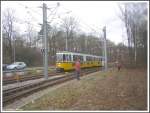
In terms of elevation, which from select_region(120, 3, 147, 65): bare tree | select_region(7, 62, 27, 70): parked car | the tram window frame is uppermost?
select_region(120, 3, 147, 65): bare tree

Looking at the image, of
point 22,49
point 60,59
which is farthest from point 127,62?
point 22,49

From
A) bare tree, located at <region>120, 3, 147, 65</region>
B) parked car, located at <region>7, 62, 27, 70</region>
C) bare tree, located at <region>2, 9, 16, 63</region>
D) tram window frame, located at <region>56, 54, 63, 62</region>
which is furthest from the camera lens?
parked car, located at <region>7, 62, 27, 70</region>

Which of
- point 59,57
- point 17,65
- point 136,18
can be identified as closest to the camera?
point 136,18

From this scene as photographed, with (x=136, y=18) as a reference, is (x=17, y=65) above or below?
below

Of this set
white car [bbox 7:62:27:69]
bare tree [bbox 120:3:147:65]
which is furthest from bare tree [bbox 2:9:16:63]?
bare tree [bbox 120:3:147:65]

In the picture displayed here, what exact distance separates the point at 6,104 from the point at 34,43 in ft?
53.7

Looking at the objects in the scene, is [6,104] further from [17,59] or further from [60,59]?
[17,59]

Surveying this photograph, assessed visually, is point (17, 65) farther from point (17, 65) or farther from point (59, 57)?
point (59, 57)

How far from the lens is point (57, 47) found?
27719mm

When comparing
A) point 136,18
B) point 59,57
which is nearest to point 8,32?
point 59,57

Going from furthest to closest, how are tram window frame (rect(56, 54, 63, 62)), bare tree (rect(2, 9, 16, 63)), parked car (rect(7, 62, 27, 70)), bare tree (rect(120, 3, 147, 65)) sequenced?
parked car (rect(7, 62, 27, 70)) < tram window frame (rect(56, 54, 63, 62)) < bare tree (rect(2, 9, 16, 63)) < bare tree (rect(120, 3, 147, 65))

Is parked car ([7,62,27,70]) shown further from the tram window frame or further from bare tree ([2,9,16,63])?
the tram window frame

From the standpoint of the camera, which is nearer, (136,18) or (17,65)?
(136,18)

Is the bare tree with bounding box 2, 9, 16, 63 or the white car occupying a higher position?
the bare tree with bounding box 2, 9, 16, 63
